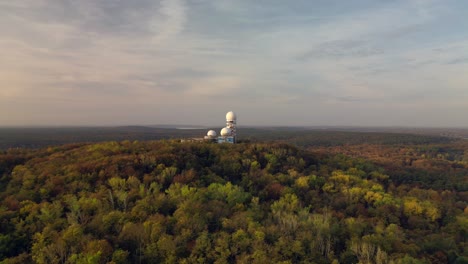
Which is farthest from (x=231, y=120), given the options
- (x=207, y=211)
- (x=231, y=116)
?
(x=207, y=211)

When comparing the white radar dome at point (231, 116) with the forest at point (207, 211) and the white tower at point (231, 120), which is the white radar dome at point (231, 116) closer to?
the white tower at point (231, 120)

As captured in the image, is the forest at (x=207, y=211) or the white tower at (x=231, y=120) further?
the white tower at (x=231, y=120)

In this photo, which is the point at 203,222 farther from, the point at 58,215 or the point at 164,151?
the point at 164,151

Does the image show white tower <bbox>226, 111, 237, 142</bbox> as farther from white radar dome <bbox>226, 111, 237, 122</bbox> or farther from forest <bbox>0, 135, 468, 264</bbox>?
forest <bbox>0, 135, 468, 264</bbox>

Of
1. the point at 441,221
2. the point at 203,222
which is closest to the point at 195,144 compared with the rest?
the point at 203,222

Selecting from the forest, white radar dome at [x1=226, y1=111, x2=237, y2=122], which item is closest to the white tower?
white radar dome at [x1=226, y1=111, x2=237, y2=122]

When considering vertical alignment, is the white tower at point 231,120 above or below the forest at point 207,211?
above

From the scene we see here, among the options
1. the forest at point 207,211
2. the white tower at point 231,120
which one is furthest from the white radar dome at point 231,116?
the forest at point 207,211

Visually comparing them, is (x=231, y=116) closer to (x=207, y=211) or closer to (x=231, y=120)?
(x=231, y=120)
